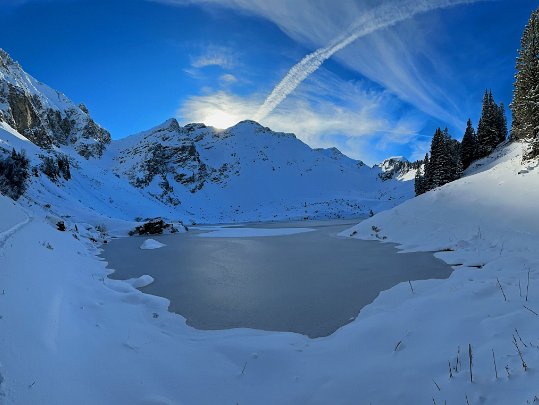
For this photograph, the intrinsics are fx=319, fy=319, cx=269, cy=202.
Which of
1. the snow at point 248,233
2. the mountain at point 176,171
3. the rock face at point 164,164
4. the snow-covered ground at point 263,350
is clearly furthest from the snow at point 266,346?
the rock face at point 164,164

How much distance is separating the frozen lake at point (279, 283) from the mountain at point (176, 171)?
813 inches

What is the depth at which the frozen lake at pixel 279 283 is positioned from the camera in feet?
22.6

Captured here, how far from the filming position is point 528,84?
81.6 ft

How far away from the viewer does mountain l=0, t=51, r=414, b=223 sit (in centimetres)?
4450

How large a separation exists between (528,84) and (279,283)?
1081 inches

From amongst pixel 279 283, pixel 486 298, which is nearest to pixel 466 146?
pixel 279 283

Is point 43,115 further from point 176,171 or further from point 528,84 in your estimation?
point 528,84

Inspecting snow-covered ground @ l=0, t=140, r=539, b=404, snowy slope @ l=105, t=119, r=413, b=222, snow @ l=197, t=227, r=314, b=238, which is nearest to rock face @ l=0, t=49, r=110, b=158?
snowy slope @ l=105, t=119, r=413, b=222

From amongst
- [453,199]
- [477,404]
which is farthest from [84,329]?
[453,199]

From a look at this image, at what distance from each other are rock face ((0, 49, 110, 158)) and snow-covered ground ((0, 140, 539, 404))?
58108mm

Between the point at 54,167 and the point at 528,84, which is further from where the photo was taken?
the point at 54,167

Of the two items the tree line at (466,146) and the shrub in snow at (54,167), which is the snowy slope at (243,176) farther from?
the shrub in snow at (54,167)

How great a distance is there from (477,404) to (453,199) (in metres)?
17.8

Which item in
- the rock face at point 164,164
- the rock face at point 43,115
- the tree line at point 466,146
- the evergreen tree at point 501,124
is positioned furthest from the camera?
the rock face at point 164,164
